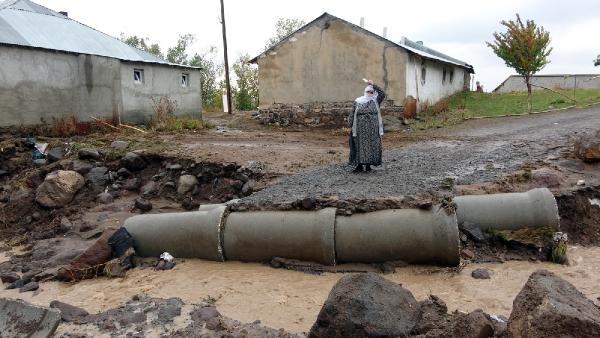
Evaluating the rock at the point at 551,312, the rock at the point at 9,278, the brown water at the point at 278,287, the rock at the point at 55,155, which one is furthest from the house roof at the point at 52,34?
the rock at the point at 551,312

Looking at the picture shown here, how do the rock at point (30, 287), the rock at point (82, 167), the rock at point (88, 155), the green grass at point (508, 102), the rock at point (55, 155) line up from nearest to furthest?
the rock at point (30, 287) → the rock at point (82, 167) → the rock at point (88, 155) → the rock at point (55, 155) → the green grass at point (508, 102)

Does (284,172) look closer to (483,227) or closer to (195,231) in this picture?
→ (195,231)

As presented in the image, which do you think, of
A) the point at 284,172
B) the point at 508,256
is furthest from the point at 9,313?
the point at 508,256

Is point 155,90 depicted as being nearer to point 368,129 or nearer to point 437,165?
point 368,129

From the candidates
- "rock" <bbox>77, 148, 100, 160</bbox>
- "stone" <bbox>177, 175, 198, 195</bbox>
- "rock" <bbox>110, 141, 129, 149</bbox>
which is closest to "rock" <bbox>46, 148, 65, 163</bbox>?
"rock" <bbox>77, 148, 100, 160</bbox>

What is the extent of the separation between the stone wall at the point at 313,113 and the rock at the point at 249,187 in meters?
8.29

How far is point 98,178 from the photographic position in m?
10.0

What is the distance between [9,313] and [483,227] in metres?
5.09

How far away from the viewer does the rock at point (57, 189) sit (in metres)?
9.46

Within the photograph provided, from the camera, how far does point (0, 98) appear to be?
40.3ft

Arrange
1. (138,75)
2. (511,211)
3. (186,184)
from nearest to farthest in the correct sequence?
(511,211) < (186,184) < (138,75)

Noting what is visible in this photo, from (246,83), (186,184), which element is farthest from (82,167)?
(246,83)

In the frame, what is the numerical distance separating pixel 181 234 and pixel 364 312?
3.44 metres

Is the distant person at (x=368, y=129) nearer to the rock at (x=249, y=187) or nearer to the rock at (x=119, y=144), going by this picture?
the rock at (x=249, y=187)
